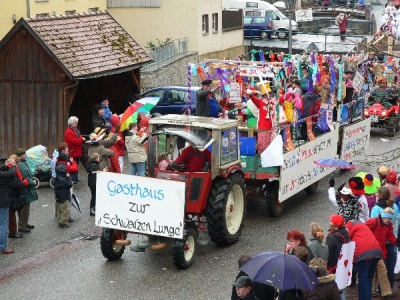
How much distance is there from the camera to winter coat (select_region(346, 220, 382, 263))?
1297 cm

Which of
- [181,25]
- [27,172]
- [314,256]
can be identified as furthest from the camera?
[181,25]

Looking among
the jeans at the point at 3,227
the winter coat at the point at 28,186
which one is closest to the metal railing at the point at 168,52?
the winter coat at the point at 28,186

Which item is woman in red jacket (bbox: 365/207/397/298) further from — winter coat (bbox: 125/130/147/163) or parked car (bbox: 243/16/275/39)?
parked car (bbox: 243/16/275/39)

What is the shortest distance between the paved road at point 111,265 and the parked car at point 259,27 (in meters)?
30.3

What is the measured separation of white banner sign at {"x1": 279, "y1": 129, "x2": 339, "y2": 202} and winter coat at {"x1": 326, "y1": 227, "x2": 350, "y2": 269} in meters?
5.54

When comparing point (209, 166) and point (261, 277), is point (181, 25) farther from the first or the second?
point (261, 277)

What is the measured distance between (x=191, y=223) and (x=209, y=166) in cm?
115

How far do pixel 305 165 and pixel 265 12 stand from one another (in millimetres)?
31697

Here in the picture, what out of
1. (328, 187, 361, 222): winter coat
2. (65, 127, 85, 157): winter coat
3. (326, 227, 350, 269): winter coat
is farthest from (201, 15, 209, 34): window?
(326, 227, 350, 269): winter coat

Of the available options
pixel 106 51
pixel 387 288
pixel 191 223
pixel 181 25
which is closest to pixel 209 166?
pixel 191 223

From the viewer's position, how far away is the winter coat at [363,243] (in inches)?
511

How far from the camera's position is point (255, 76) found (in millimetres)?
22391

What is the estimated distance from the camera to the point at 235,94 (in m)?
20.9

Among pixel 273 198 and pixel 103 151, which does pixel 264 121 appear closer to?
pixel 273 198
